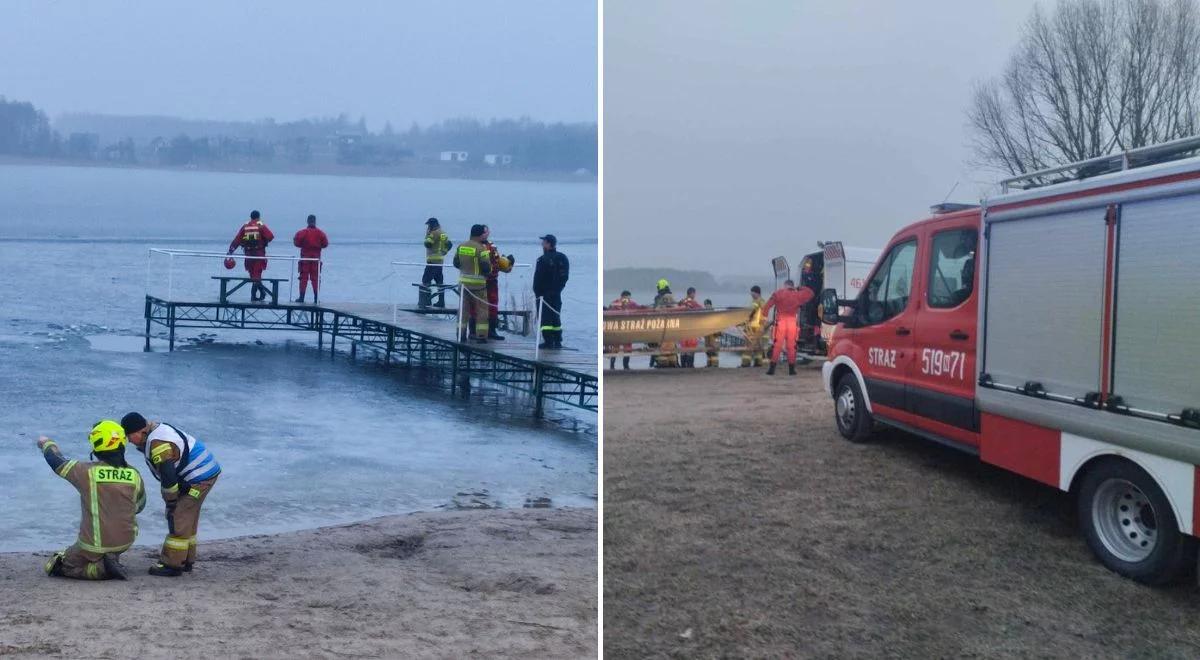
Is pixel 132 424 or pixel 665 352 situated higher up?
pixel 665 352

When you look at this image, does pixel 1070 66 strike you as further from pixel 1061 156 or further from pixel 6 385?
pixel 6 385

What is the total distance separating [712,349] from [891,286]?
30.1 inches

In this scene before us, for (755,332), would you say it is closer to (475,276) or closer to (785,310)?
(785,310)

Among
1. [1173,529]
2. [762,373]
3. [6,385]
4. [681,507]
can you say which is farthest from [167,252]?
[1173,529]

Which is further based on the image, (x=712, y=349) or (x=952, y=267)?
(x=712, y=349)

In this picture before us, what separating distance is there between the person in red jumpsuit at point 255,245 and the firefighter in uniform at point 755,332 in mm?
5893

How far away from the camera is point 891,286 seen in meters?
4.74

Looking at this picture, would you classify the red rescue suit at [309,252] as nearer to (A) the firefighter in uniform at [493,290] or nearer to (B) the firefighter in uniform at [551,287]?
(A) the firefighter in uniform at [493,290]

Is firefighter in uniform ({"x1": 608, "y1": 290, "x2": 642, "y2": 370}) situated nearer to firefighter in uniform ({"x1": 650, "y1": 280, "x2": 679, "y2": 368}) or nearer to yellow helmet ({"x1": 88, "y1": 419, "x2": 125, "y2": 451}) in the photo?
firefighter in uniform ({"x1": 650, "y1": 280, "x2": 679, "y2": 368})

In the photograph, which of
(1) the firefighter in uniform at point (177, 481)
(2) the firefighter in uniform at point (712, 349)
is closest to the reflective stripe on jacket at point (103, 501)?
(1) the firefighter in uniform at point (177, 481)

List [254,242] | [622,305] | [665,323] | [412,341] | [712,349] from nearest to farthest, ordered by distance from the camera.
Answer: [622,305]
[665,323]
[712,349]
[254,242]
[412,341]

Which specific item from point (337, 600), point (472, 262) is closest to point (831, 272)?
point (337, 600)

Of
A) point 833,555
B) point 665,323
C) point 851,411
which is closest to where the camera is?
point 833,555

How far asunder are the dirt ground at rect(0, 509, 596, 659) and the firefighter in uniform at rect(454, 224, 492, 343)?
8.97 feet
